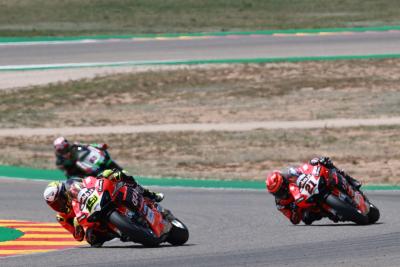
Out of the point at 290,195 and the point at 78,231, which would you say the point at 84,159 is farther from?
the point at 290,195

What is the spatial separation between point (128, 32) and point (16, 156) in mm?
25619

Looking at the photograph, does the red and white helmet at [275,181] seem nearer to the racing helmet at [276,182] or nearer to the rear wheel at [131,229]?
the racing helmet at [276,182]

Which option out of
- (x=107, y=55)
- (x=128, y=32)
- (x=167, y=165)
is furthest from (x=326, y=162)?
(x=128, y=32)

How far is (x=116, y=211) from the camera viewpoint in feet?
43.8

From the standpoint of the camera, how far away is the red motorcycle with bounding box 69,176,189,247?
43.5 ft

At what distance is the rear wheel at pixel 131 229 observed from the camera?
13.3 m

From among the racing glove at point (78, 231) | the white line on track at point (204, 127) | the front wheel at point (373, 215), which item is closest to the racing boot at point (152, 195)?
the racing glove at point (78, 231)

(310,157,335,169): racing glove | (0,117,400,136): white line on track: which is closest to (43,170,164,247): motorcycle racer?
(310,157,335,169): racing glove

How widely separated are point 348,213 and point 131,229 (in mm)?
3488

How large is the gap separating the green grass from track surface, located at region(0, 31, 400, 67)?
5331 mm

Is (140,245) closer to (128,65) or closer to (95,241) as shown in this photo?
(95,241)

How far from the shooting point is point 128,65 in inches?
1543

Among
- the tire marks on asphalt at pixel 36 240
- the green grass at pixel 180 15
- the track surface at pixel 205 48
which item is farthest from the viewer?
the green grass at pixel 180 15

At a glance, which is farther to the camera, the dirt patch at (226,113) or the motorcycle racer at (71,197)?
the dirt patch at (226,113)
